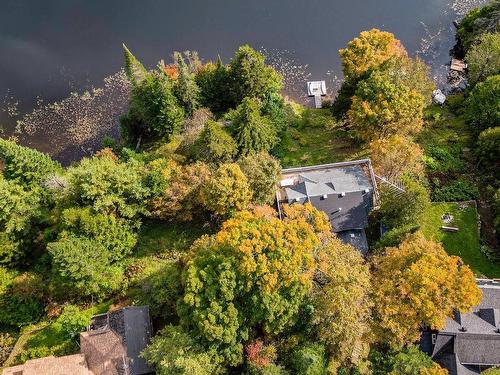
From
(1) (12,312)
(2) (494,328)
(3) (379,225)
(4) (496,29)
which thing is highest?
(4) (496,29)

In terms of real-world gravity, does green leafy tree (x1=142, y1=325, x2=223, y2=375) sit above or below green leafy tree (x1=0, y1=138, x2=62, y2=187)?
below

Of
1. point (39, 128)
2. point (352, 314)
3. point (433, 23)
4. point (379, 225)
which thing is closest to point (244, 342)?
point (352, 314)

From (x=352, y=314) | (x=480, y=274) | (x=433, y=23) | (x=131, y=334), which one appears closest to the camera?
(x=352, y=314)

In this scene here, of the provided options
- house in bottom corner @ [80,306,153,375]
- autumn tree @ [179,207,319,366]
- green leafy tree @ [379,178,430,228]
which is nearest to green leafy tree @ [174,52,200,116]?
autumn tree @ [179,207,319,366]

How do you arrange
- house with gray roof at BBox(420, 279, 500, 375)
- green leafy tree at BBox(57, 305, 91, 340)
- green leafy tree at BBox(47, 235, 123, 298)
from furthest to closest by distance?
green leafy tree at BBox(57, 305, 91, 340), green leafy tree at BBox(47, 235, 123, 298), house with gray roof at BBox(420, 279, 500, 375)

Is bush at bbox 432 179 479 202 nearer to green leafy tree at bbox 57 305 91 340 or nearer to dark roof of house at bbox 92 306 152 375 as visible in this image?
dark roof of house at bbox 92 306 152 375

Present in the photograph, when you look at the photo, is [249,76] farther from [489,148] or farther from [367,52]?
[489,148]

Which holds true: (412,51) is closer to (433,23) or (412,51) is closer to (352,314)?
(433,23)
